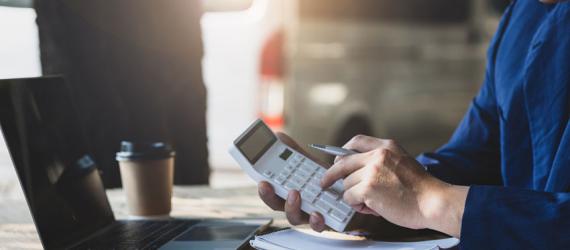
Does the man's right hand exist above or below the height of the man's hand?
below

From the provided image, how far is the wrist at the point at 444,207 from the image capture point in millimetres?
1091

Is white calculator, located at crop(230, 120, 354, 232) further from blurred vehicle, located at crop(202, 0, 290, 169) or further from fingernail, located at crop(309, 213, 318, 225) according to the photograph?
blurred vehicle, located at crop(202, 0, 290, 169)

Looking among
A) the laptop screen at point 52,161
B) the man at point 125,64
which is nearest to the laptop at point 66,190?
the laptop screen at point 52,161

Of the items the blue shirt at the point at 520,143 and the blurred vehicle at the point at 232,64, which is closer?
the blue shirt at the point at 520,143

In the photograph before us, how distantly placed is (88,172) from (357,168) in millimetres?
514

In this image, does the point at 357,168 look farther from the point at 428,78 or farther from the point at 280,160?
the point at 428,78

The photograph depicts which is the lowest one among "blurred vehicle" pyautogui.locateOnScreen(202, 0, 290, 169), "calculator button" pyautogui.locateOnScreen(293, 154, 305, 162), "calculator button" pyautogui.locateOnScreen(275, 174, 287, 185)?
"blurred vehicle" pyautogui.locateOnScreen(202, 0, 290, 169)

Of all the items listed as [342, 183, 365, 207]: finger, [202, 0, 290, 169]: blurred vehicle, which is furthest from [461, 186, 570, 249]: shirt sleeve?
[202, 0, 290, 169]: blurred vehicle

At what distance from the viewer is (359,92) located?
13.4ft

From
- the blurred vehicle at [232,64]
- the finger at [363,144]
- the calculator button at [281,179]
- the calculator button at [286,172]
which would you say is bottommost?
the blurred vehicle at [232,64]

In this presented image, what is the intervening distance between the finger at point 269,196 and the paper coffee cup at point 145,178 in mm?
322

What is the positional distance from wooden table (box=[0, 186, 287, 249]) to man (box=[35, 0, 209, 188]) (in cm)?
21

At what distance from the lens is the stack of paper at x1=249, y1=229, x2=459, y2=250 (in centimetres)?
116

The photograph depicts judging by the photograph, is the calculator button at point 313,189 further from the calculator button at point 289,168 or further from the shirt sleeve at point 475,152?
the shirt sleeve at point 475,152
